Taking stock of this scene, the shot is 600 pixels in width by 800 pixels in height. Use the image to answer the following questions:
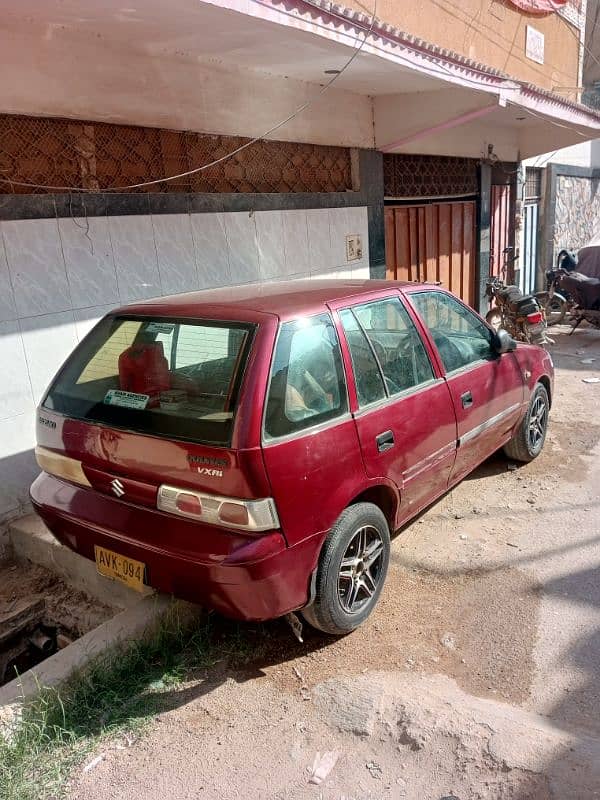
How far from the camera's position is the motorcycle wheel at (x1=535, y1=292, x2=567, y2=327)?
10141 millimetres

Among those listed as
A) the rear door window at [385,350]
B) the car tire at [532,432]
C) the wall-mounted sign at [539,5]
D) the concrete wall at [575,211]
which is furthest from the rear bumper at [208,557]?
the concrete wall at [575,211]

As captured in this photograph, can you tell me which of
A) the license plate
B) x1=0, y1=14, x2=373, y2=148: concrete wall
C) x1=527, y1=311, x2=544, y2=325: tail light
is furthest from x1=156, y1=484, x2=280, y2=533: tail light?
x1=527, y1=311, x2=544, y2=325: tail light

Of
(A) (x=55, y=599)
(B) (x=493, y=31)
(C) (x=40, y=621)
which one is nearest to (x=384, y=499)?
(A) (x=55, y=599)

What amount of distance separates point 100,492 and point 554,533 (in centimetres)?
284

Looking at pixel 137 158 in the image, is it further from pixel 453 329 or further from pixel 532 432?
pixel 532 432

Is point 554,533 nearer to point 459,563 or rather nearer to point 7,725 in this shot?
point 459,563

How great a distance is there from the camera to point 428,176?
866cm

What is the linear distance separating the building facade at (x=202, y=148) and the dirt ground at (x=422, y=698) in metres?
2.24

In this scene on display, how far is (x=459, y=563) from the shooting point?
3740 mm

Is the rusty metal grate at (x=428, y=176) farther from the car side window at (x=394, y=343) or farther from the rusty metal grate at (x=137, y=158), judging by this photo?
the car side window at (x=394, y=343)

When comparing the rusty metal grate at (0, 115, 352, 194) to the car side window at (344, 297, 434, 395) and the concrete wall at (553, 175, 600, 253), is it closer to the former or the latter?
the car side window at (344, 297, 434, 395)

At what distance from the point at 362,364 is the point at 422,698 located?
1.54 meters

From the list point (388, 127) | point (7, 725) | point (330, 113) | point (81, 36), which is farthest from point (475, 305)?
point (7, 725)

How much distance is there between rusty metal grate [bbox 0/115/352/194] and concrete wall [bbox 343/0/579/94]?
185cm
